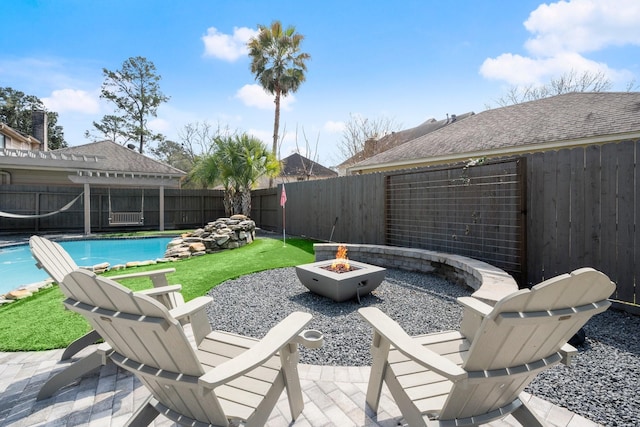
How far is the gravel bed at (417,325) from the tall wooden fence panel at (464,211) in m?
0.86

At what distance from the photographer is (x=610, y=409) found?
1981 millimetres

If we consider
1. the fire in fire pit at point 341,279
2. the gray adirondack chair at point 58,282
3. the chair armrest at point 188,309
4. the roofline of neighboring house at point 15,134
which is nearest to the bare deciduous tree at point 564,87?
the fire in fire pit at point 341,279

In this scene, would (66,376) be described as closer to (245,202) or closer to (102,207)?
(245,202)

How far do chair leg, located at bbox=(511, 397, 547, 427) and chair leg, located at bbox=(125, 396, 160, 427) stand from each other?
180 cm

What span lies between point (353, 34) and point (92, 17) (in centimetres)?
833

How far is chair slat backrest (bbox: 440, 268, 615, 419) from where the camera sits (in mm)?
1229

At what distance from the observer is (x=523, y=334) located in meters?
1.29

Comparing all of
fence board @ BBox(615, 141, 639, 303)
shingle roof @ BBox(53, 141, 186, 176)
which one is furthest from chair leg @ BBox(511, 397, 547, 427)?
shingle roof @ BBox(53, 141, 186, 176)

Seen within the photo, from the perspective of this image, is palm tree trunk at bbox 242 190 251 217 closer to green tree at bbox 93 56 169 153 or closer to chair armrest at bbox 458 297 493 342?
chair armrest at bbox 458 297 493 342

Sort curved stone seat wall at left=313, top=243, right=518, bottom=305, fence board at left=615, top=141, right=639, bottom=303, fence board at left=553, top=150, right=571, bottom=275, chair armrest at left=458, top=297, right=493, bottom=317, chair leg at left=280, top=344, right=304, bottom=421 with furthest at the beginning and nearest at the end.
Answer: fence board at left=553, top=150, right=571, bottom=275, fence board at left=615, top=141, right=639, bottom=303, curved stone seat wall at left=313, top=243, right=518, bottom=305, chair armrest at left=458, top=297, right=493, bottom=317, chair leg at left=280, top=344, right=304, bottom=421

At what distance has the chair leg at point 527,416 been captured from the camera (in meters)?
1.56

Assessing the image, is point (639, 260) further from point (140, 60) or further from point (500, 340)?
point (140, 60)

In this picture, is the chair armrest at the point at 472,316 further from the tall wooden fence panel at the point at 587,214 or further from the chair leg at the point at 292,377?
the tall wooden fence panel at the point at 587,214

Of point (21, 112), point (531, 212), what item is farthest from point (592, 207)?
point (21, 112)
